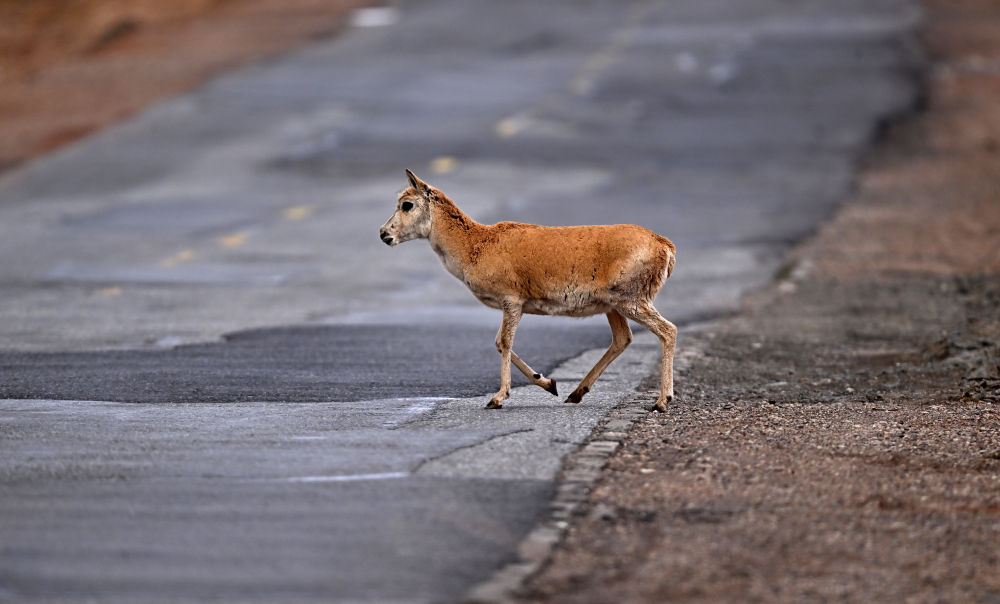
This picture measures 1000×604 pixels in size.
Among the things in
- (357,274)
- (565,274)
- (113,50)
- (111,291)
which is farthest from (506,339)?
(113,50)

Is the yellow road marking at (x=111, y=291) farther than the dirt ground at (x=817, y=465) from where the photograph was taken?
Yes

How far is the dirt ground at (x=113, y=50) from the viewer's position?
36.6 m

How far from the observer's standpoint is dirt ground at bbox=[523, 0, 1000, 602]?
7547mm

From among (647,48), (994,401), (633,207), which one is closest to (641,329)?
(994,401)

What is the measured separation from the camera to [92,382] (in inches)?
504

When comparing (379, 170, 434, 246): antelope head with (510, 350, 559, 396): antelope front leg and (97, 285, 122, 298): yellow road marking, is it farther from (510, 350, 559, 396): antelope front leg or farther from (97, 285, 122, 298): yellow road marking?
(97, 285, 122, 298): yellow road marking

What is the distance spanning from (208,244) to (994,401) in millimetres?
14334

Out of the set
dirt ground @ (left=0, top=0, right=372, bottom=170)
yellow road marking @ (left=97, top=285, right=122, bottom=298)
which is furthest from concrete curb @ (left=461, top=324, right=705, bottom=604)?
dirt ground @ (left=0, top=0, right=372, bottom=170)

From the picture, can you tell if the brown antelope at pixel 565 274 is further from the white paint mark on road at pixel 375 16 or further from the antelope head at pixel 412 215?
the white paint mark on road at pixel 375 16

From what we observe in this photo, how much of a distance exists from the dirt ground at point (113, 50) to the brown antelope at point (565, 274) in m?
22.6

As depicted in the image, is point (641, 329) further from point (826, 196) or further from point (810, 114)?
point (810, 114)

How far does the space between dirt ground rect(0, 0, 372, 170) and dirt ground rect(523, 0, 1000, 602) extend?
21001 mm

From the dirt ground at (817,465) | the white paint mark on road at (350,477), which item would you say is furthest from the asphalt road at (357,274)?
the dirt ground at (817,465)

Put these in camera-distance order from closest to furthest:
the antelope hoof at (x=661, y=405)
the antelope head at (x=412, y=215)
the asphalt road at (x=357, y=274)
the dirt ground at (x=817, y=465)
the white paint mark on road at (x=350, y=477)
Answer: the dirt ground at (x=817, y=465), the asphalt road at (x=357, y=274), the white paint mark on road at (x=350, y=477), the antelope hoof at (x=661, y=405), the antelope head at (x=412, y=215)
